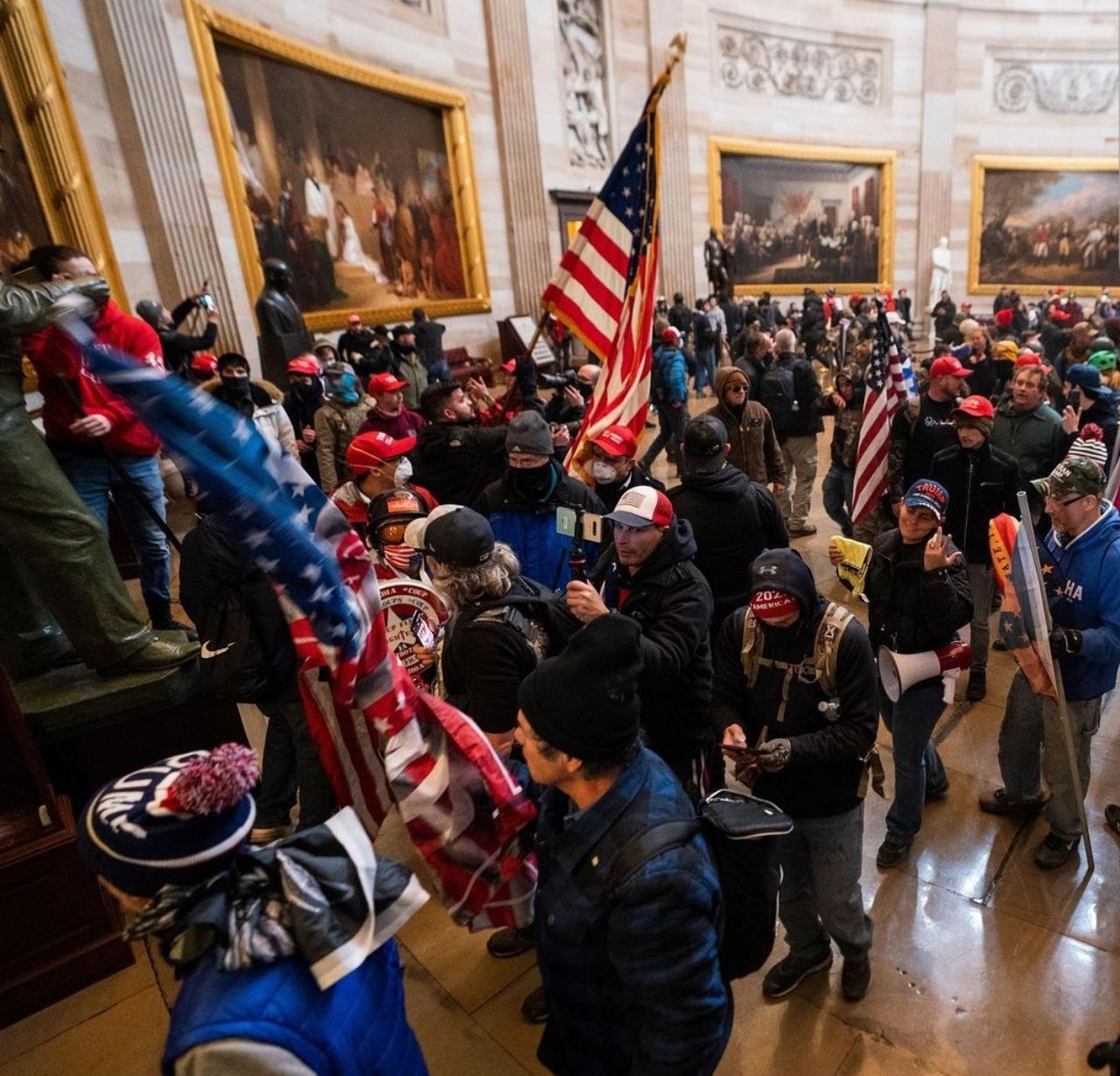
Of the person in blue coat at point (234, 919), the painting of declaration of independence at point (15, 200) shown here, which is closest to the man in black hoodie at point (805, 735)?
the person in blue coat at point (234, 919)

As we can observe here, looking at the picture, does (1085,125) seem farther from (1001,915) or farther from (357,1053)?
(357,1053)

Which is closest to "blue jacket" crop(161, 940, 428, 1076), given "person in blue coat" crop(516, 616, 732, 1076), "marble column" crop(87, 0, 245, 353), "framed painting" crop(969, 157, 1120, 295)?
"person in blue coat" crop(516, 616, 732, 1076)

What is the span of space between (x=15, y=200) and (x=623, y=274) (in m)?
6.39

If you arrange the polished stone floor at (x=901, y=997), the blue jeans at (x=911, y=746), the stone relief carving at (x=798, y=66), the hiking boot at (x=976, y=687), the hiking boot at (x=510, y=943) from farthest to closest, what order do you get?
the stone relief carving at (x=798, y=66), the hiking boot at (x=976, y=687), the blue jeans at (x=911, y=746), the hiking boot at (x=510, y=943), the polished stone floor at (x=901, y=997)

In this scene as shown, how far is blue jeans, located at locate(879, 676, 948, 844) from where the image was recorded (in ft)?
9.89

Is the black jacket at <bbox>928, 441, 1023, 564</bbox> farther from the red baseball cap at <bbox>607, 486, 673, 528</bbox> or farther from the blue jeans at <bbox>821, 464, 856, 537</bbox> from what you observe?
the red baseball cap at <bbox>607, 486, 673, 528</bbox>

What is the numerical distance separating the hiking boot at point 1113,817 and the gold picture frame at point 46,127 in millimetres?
9904

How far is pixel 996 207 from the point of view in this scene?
2456cm

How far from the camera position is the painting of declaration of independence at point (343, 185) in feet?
34.3

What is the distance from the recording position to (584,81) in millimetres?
16891

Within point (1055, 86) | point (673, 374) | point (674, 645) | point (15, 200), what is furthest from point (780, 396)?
point (1055, 86)

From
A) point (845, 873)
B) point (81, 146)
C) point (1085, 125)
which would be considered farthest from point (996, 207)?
point (845, 873)

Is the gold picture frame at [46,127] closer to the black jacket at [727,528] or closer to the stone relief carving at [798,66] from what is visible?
the black jacket at [727,528]

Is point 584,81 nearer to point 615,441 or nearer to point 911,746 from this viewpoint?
point 615,441
